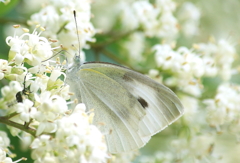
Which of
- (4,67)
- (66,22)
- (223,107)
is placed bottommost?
(223,107)

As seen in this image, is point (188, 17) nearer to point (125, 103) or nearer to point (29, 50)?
point (125, 103)

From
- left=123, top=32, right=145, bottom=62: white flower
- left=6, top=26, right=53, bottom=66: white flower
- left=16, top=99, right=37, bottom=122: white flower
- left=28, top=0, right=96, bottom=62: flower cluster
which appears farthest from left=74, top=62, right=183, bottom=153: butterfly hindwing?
left=123, top=32, right=145, bottom=62: white flower

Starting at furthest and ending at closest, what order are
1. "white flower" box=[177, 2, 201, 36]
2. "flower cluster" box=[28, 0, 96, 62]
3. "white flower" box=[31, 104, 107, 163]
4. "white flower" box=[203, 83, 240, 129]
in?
"white flower" box=[177, 2, 201, 36] → "white flower" box=[203, 83, 240, 129] → "flower cluster" box=[28, 0, 96, 62] → "white flower" box=[31, 104, 107, 163]

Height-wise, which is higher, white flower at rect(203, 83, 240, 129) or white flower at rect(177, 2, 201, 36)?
white flower at rect(177, 2, 201, 36)

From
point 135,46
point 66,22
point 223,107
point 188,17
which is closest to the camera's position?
point 66,22

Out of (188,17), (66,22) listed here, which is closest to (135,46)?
(188,17)

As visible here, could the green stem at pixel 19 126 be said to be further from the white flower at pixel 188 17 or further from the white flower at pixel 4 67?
the white flower at pixel 188 17

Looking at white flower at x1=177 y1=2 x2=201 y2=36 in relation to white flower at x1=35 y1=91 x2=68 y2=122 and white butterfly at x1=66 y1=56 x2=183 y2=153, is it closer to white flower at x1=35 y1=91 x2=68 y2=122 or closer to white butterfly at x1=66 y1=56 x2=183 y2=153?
white butterfly at x1=66 y1=56 x2=183 y2=153

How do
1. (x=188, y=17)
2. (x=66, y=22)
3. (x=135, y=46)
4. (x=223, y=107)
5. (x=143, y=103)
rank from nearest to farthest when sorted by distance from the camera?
(x=143, y=103), (x=66, y=22), (x=223, y=107), (x=135, y=46), (x=188, y=17)

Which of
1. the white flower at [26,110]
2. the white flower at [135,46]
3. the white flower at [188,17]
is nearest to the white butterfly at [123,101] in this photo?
the white flower at [26,110]

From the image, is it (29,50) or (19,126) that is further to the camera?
(29,50)
